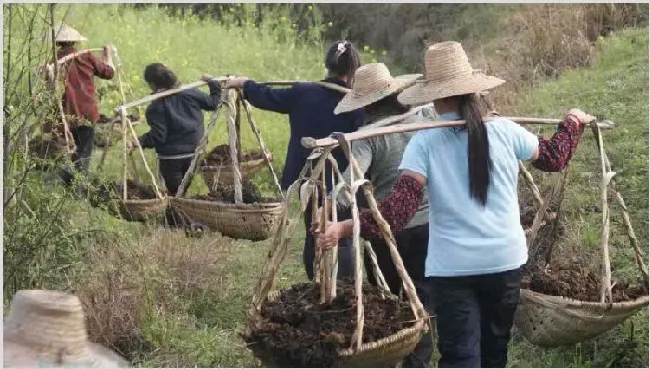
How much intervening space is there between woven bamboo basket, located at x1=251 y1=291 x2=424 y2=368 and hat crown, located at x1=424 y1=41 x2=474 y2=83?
2.84 ft

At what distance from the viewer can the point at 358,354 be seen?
11.0ft

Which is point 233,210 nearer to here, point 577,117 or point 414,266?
point 414,266

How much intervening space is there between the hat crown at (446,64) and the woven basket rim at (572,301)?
3.64 ft

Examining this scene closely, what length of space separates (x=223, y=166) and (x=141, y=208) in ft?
2.77

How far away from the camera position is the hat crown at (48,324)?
2.29m

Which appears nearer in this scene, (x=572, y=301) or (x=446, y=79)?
(x=446, y=79)

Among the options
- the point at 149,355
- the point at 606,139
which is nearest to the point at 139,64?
the point at 606,139

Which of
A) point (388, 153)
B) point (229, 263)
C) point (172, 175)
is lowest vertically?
point (229, 263)

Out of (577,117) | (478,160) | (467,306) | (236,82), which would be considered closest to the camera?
(478,160)

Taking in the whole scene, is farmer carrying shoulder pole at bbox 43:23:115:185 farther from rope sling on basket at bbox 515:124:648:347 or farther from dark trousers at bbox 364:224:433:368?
rope sling on basket at bbox 515:124:648:347

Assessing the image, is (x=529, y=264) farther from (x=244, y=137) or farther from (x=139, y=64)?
(x=139, y=64)

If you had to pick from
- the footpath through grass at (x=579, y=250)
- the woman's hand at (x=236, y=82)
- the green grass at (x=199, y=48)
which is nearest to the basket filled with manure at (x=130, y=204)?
the footpath through grass at (x=579, y=250)

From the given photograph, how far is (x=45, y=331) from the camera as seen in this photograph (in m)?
2.30

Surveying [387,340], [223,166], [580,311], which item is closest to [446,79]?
[387,340]
